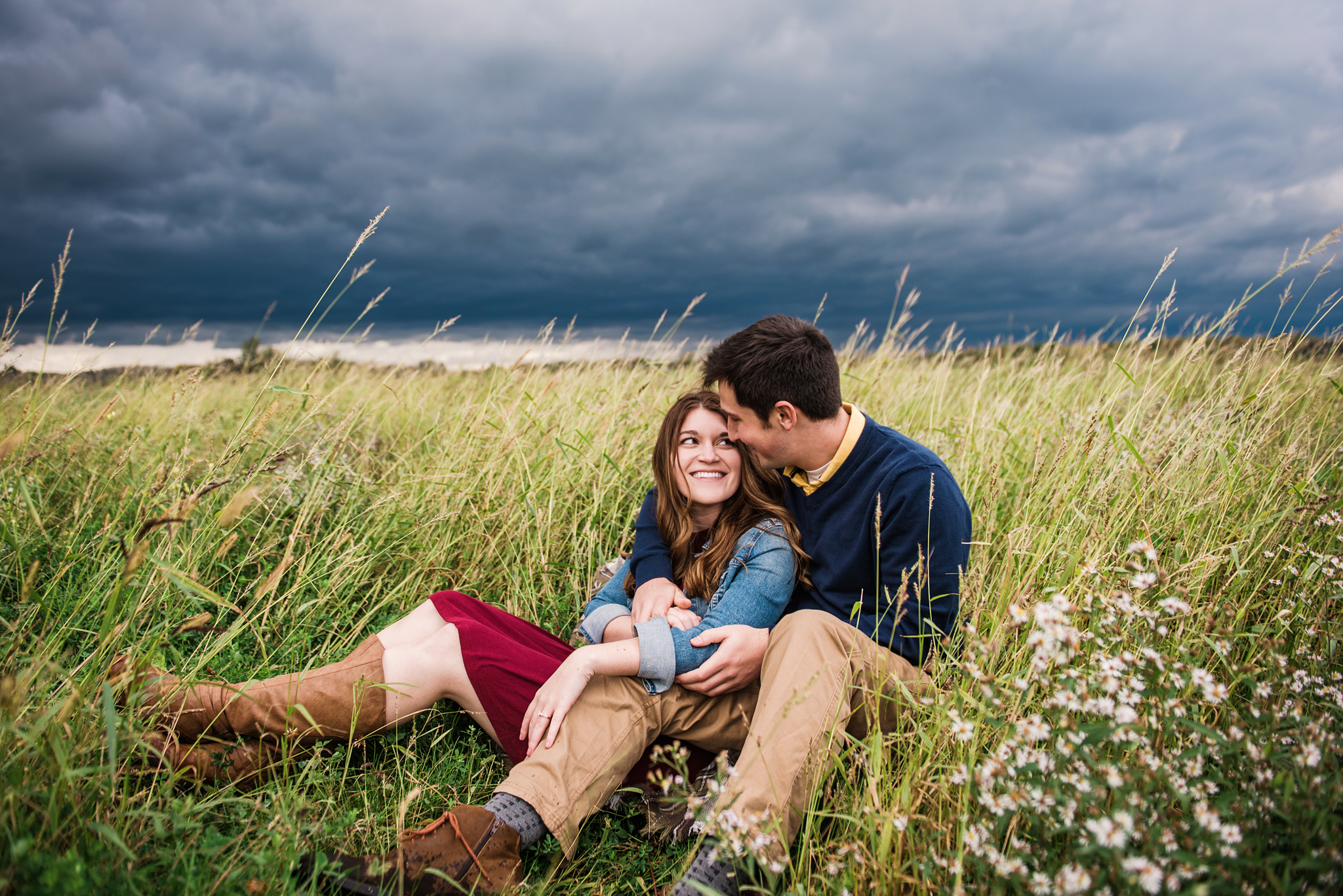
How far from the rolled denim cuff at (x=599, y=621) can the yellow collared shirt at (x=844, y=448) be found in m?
0.85

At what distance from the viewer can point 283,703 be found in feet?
6.28

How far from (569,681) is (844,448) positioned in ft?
4.02

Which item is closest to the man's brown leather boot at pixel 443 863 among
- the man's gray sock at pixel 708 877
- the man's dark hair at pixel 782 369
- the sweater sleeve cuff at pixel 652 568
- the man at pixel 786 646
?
the man at pixel 786 646

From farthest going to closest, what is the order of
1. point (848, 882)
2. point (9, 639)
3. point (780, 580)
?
point (780, 580), point (9, 639), point (848, 882)

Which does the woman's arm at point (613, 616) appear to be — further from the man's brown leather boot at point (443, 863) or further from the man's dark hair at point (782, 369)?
the man's dark hair at point (782, 369)

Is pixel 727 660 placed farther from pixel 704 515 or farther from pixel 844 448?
pixel 844 448

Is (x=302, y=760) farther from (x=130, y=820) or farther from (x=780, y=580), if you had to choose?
(x=780, y=580)

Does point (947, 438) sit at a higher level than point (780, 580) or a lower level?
higher

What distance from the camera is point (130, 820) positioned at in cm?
139

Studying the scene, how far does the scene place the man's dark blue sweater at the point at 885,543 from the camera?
75.4 inches

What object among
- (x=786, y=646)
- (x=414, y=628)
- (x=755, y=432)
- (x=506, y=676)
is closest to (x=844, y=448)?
(x=755, y=432)

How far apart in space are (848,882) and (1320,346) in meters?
4.22

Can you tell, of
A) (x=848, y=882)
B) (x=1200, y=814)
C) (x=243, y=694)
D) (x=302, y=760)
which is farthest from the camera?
(x=302, y=760)

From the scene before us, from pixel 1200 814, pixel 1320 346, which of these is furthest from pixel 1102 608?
pixel 1320 346
